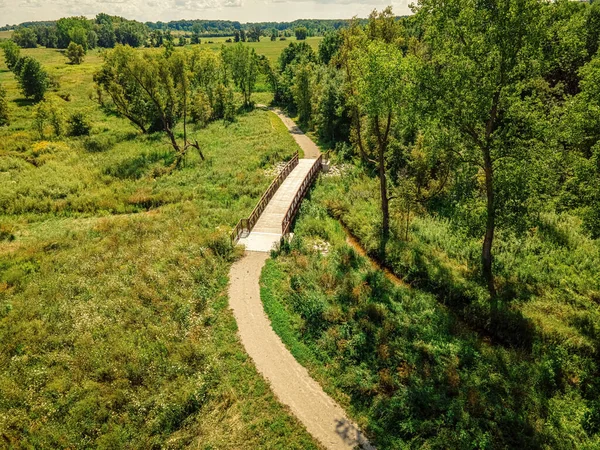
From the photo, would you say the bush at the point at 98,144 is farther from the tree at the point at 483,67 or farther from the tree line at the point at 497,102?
the tree at the point at 483,67

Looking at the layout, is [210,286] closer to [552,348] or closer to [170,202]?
[170,202]

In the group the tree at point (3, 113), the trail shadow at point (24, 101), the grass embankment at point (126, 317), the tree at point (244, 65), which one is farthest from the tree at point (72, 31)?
the grass embankment at point (126, 317)

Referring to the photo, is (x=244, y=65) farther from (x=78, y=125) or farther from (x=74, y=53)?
(x=74, y=53)

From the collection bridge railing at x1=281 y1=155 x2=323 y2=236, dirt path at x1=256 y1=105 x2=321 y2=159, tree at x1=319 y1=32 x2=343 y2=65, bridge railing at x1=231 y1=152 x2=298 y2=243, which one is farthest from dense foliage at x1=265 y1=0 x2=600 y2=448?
tree at x1=319 y1=32 x2=343 y2=65

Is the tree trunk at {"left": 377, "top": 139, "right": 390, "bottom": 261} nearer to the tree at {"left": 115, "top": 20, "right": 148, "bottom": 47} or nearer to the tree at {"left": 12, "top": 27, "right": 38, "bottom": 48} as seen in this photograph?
the tree at {"left": 115, "top": 20, "right": 148, "bottom": 47}

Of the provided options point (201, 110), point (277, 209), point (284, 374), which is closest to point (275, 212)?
point (277, 209)

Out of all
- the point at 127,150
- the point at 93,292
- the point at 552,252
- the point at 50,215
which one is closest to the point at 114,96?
the point at 127,150
